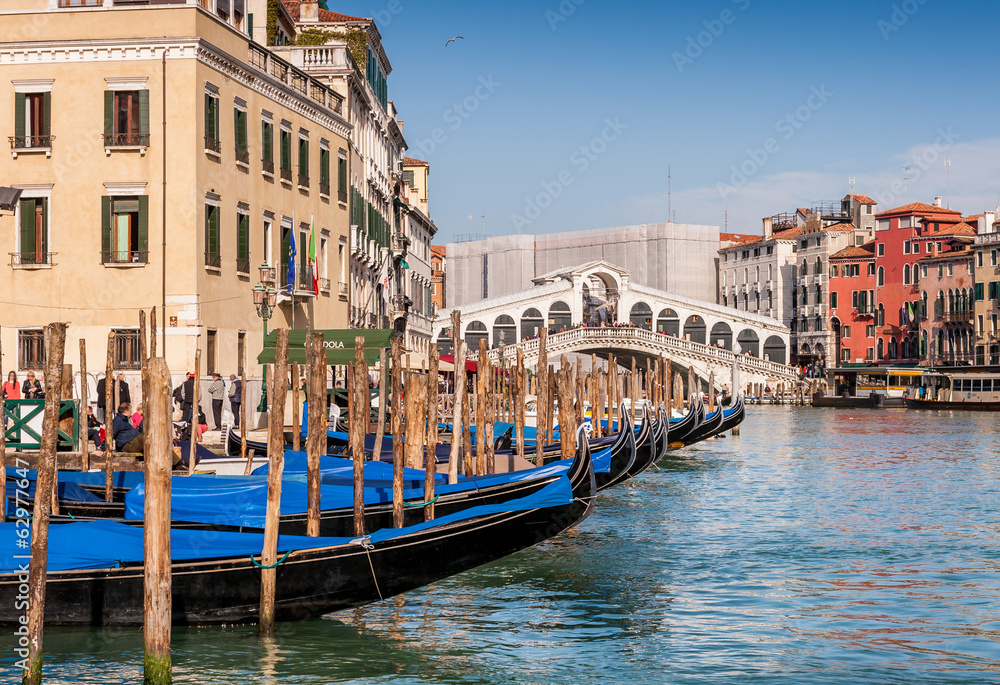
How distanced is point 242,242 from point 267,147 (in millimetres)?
1674

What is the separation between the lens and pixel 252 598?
25.1 ft

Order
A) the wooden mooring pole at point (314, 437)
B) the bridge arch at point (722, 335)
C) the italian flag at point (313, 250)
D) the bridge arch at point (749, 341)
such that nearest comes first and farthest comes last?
the wooden mooring pole at point (314, 437), the italian flag at point (313, 250), the bridge arch at point (722, 335), the bridge arch at point (749, 341)

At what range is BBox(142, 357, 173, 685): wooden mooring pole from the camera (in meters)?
5.88

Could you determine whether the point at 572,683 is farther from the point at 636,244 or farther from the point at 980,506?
the point at 636,244

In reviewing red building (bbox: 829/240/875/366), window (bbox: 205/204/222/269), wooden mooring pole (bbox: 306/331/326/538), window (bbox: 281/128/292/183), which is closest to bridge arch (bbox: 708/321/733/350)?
red building (bbox: 829/240/875/366)

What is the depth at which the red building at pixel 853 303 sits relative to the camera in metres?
54.2

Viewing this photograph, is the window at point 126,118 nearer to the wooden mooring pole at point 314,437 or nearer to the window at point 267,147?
the window at point 267,147

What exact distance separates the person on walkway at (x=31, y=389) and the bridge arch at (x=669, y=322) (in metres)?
40.9

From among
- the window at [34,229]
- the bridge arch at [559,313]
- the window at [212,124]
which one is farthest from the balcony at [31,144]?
the bridge arch at [559,313]

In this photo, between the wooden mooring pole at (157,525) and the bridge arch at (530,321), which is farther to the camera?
the bridge arch at (530,321)

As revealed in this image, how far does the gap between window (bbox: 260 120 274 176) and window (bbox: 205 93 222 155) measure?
5.12 feet

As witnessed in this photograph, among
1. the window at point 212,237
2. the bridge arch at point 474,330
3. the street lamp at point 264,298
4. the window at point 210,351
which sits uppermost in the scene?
the bridge arch at point 474,330

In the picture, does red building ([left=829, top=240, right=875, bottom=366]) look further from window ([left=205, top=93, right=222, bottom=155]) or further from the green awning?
window ([left=205, top=93, right=222, bottom=155])

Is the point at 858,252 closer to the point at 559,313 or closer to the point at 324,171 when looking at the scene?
the point at 559,313
